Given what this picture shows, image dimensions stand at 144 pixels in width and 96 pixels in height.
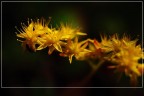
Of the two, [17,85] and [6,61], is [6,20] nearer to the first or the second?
[6,61]

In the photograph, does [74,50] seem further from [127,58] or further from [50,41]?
[127,58]

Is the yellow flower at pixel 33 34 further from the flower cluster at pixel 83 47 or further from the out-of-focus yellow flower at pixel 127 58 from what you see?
the out-of-focus yellow flower at pixel 127 58

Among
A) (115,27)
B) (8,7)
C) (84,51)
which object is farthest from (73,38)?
(8,7)

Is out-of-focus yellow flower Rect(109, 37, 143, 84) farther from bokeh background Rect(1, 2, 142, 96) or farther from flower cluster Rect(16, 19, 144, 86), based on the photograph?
bokeh background Rect(1, 2, 142, 96)

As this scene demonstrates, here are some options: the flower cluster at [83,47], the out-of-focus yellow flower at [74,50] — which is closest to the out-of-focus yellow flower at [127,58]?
the flower cluster at [83,47]

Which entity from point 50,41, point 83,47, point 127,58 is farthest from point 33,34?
point 127,58
